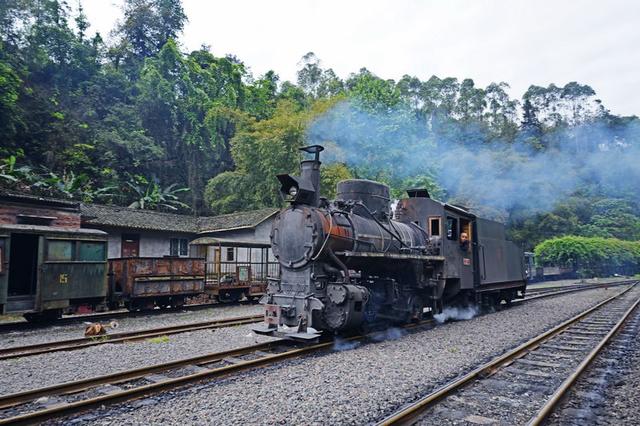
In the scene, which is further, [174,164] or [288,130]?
[174,164]

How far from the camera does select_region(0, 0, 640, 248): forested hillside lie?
27.9 metres

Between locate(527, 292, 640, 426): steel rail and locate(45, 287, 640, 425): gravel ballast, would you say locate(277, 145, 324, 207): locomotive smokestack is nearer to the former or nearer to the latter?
locate(45, 287, 640, 425): gravel ballast

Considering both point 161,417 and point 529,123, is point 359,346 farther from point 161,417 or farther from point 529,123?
point 529,123

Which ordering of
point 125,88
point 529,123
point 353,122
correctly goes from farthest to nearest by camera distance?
point 529,123
point 125,88
point 353,122

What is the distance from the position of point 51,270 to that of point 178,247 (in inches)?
481

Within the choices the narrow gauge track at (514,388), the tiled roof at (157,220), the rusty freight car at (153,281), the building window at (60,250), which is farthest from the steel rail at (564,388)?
the tiled roof at (157,220)

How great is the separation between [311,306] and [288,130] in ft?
75.5

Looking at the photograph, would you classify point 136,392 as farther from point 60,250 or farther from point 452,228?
point 452,228

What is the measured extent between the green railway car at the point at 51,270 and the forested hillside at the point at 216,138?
10133 millimetres

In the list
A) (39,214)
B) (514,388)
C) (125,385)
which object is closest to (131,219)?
(39,214)

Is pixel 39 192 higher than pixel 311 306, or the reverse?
pixel 39 192

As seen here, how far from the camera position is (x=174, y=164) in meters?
41.2

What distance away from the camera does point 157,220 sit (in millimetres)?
23984

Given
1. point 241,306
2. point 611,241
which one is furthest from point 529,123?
point 241,306
